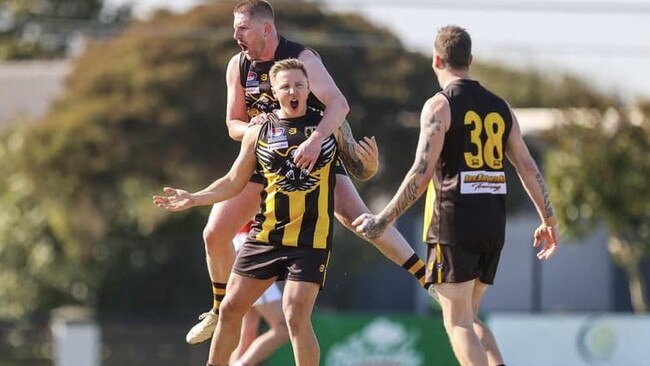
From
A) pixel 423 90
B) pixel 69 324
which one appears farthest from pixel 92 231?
pixel 69 324

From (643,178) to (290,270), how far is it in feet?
64.8

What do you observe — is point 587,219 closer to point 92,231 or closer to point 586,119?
point 586,119

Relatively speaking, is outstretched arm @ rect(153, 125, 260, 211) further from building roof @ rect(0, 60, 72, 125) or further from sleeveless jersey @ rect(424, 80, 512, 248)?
building roof @ rect(0, 60, 72, 125)

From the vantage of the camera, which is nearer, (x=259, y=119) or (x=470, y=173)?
(x=470, y=173)

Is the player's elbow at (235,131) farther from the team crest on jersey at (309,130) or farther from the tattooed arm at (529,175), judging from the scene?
the tattooed arm at (529,175)

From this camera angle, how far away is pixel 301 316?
8.88 meters

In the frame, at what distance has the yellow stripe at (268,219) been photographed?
894 cm

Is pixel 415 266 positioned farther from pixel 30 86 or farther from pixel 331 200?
pixel 30 86

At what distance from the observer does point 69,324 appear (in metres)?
20.0

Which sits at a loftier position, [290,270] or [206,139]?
[290,270]

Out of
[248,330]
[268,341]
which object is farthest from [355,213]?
[248,330]

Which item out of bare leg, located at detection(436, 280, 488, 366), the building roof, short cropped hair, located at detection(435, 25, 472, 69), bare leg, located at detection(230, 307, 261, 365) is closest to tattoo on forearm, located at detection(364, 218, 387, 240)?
bare leg, located at detection(436, 280, 488, 366)

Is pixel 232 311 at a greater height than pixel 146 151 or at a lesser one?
greater

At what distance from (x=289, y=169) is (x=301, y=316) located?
0.82 metres
